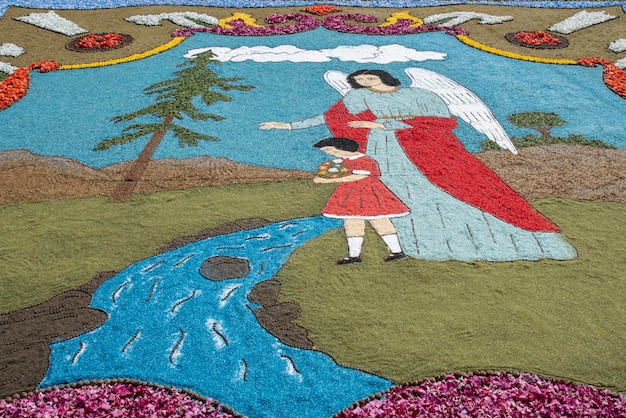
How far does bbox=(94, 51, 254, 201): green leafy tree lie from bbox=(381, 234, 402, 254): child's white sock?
5.50 metres

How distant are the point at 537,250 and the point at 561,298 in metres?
1.24

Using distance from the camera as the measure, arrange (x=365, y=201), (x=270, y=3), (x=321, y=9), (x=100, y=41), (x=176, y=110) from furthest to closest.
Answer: (x=270, y=3)
(x=321, y=9)
(x=100, y=41)
(x=176, y=110)
(x=365, y=201)

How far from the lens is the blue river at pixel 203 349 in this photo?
323 inches

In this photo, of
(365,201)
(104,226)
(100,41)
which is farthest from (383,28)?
(104,226)

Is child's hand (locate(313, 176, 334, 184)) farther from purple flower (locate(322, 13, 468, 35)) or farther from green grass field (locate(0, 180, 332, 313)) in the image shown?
purple flower (locate(322, 13, 468, 35))

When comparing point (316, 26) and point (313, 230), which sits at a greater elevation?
point (316, 26)

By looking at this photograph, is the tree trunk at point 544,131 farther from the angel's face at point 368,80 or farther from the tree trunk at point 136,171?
the tree trunk at point 136,171

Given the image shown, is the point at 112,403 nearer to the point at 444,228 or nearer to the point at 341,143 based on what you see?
the point at 444,228

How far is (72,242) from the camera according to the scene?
1112 cm

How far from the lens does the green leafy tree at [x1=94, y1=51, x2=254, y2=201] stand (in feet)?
44.5

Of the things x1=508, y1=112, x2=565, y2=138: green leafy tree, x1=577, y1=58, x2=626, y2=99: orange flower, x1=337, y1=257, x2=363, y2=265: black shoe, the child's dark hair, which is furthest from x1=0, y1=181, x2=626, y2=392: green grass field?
x1=577, y1=58, x2=626, y2=99: orange flower

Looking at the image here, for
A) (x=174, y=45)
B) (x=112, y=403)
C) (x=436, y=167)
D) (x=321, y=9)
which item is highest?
(x=321, y=9)

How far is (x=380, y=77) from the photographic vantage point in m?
16.5

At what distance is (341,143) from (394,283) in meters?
4.60
